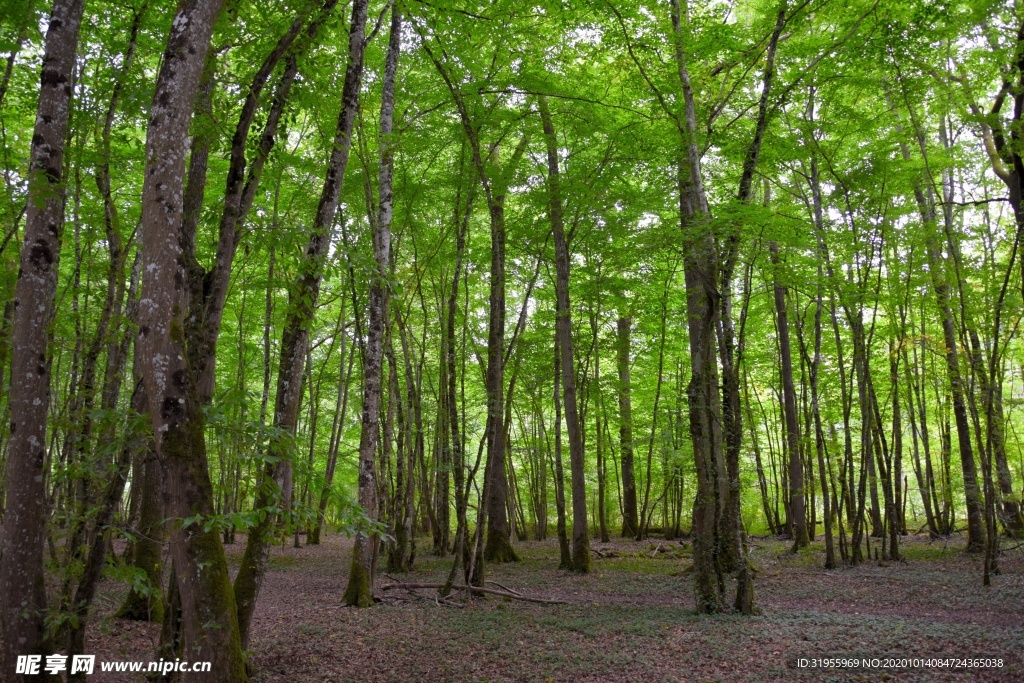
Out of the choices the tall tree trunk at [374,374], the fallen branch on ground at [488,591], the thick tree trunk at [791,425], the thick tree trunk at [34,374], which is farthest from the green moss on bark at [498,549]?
the thick tree trunk at [34,374]

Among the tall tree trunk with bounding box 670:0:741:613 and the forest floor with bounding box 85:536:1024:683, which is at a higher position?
the tall tree trunk with bounding box 670:0:741:613

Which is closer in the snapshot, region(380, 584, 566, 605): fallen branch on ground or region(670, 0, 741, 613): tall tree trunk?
region(670, 0, 741, 613): tall tree trunk

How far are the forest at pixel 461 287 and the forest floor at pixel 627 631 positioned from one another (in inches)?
2.6

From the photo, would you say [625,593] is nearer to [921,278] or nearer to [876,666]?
[876,666]

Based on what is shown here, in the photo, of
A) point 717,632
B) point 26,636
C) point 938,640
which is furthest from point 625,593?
point 26,636

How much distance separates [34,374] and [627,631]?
6119 millimetres

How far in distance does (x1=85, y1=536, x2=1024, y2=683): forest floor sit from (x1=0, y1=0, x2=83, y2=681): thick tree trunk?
59 centimetres

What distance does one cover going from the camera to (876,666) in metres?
5.35

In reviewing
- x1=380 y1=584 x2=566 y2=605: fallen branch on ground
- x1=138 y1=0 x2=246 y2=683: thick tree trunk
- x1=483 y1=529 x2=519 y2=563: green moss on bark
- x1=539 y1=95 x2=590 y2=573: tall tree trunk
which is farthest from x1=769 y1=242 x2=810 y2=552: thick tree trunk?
x1=138 y1=0 x2=246 y2=683: thick tree trunk

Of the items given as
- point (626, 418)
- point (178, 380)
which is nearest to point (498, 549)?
point (626, 418)

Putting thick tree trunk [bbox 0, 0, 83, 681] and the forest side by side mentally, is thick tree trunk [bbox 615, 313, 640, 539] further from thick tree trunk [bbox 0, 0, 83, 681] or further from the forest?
thick tree trunk [bbox 0, 0, 83, 681]

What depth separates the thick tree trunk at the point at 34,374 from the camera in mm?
4129

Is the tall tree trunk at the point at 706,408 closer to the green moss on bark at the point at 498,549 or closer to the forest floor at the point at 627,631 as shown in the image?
A: the forest floor at the point at 627,631

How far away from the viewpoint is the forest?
4152 millimetres
